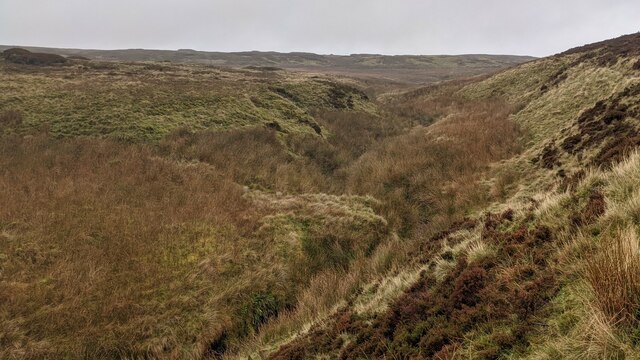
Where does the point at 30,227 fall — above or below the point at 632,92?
below

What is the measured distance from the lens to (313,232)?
12.7 meters

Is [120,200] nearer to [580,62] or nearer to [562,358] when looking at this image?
[562,358]

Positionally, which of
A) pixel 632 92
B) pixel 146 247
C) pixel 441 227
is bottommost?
pixel 146 247

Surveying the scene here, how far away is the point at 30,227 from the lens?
10.7m

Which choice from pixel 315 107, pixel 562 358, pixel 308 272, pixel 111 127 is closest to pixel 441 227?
pixel 308 272

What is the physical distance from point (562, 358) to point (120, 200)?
12548 millimetres

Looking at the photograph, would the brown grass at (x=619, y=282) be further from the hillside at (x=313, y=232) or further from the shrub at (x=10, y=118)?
the shrub at (x=10, y=118)

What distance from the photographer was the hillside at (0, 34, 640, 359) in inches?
189

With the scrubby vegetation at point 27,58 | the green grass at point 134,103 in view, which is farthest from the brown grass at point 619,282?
the scrubby vegetation at point 27,58

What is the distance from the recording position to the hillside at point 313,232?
15.8 feet

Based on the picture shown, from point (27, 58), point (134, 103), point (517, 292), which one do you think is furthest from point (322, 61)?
point (517, 292)

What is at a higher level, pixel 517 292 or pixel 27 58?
pixel 27 58

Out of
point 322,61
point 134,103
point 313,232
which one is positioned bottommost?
point 313,232

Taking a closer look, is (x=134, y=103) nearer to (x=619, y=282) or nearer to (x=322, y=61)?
(x=619, y=282)
